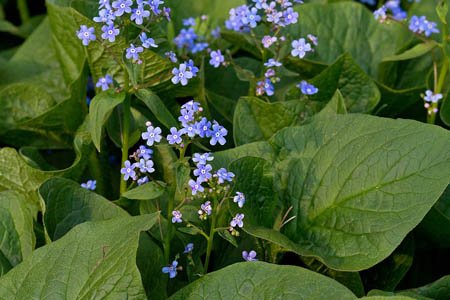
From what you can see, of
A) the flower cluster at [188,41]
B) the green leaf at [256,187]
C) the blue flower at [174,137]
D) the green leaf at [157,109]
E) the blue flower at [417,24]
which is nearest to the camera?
the blue flower at [174,137]

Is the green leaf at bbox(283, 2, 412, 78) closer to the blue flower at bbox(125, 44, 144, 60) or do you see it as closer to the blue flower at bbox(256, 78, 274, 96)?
the blue flower at bbox(256, 78, 274, 96)

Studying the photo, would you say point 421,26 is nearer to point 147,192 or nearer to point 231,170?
point 231,170

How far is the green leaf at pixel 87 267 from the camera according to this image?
1842 mm

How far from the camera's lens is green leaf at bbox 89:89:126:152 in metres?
2.08

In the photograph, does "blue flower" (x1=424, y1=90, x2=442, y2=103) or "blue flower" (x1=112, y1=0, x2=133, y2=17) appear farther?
"blue flower" (x1=424, y1=90, x2=442, y2=103)

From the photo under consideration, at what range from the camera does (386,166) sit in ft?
7.05

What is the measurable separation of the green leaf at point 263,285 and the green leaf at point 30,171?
89cm

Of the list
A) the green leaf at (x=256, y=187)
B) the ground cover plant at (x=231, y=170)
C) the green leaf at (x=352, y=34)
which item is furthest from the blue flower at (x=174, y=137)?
the green leaf at (x=352, y=34)

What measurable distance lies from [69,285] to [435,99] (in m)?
1.68

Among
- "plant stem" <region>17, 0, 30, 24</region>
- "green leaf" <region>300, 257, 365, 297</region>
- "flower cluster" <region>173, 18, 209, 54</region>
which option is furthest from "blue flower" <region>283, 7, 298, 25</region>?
"plant stem" <region>17, 0, 30, 24</region>

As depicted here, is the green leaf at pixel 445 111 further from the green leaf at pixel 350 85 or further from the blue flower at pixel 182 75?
the blue flower at pixel 182 75

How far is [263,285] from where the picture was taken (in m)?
1.88

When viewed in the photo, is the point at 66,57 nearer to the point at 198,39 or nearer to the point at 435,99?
the point at 198,39

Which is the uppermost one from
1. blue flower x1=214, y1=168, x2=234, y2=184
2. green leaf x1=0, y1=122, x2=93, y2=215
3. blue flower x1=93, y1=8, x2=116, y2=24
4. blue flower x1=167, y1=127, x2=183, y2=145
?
blue flower x1=93, y1=8, x2=116, y2=24
